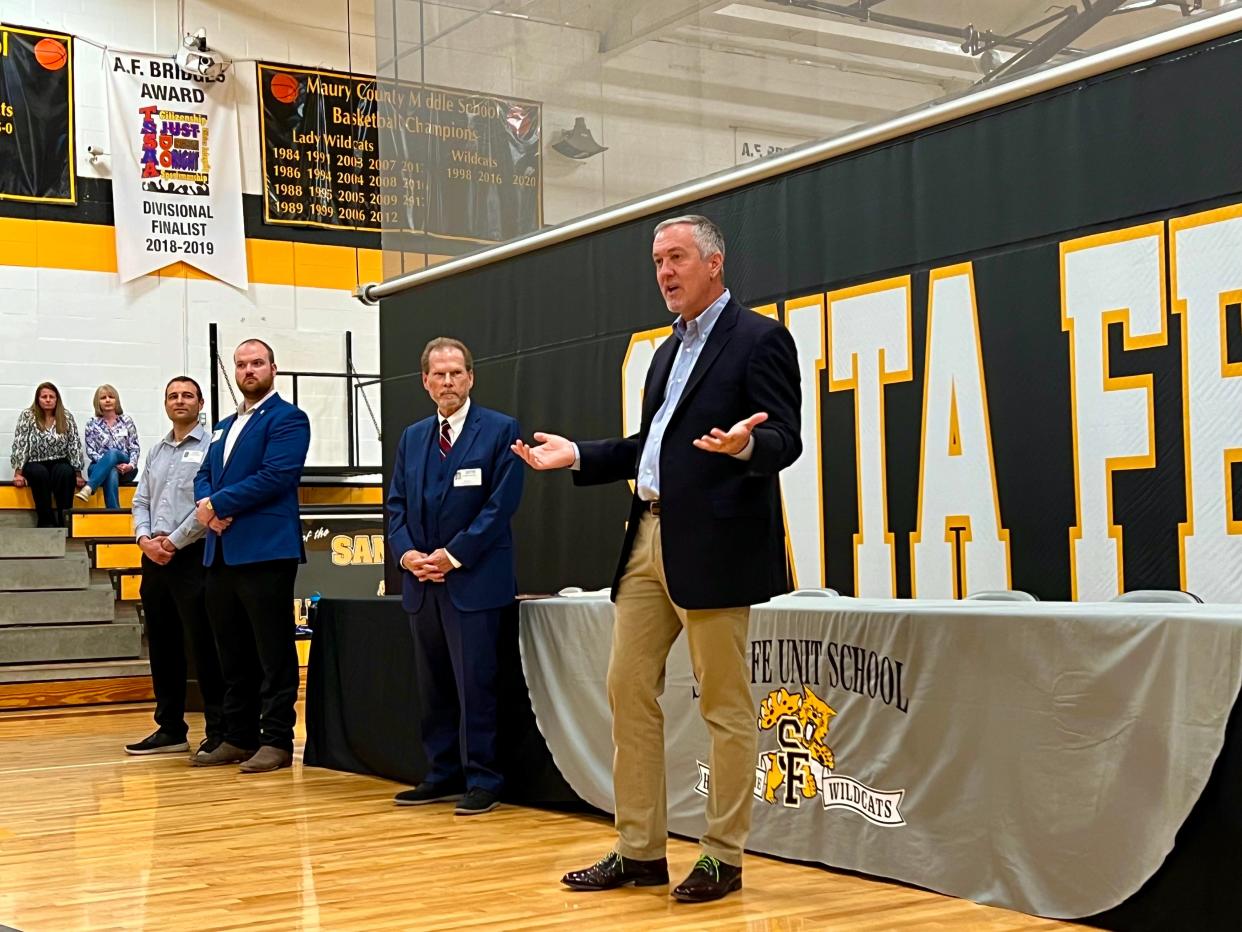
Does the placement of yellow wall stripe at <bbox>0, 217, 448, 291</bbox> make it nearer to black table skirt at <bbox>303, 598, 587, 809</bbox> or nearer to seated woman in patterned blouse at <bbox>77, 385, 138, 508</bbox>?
seated woman in patterned blouse at <bbox>77, 385, 138, 508</bbox>

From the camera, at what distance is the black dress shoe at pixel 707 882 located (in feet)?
9.61

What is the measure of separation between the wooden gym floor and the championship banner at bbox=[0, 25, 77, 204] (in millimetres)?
7317

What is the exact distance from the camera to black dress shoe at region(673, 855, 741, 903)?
293 centimetres

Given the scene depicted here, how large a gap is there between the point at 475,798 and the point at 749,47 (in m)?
2.34

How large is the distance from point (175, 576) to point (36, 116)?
6.88 meters

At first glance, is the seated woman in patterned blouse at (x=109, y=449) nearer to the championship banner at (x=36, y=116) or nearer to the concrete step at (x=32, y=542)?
the concrete step at (x=32, y=542)

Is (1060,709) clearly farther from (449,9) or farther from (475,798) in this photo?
(449,9)

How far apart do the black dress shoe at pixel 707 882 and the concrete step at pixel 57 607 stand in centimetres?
706

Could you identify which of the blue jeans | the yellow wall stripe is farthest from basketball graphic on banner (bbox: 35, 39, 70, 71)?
the blue jeans

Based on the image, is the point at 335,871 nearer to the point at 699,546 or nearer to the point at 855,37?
the point at 699,546

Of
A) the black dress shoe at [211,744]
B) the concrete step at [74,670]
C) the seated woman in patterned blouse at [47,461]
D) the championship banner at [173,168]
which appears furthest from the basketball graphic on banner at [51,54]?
the black dress shoe at [211,744]

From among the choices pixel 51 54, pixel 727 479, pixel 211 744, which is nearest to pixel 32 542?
pixel 51 54

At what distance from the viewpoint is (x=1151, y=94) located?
335 cm

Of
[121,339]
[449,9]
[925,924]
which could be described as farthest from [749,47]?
[121,339]
